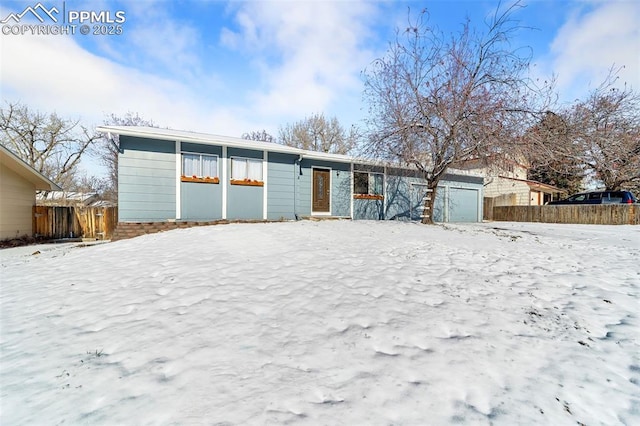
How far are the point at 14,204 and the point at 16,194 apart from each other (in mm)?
397

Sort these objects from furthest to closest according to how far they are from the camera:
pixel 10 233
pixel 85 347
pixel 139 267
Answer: pixel 10 233 → pixel 139 267 → pixel 85 347

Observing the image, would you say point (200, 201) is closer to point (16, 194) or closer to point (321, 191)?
point (321, 191)

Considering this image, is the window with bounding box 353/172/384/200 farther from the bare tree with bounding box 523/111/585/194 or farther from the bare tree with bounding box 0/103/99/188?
the bare tree with bounding box 0/103/99/188

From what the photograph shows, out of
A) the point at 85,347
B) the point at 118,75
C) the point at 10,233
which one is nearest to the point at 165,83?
the point at 118,75

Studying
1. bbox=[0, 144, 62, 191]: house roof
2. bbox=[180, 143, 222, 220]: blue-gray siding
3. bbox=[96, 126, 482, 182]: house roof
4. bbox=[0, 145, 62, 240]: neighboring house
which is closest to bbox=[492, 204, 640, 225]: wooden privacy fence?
bbox=[96, 126, 482, 182]: house roof

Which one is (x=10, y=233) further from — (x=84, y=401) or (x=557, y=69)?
(x=557, y=69)

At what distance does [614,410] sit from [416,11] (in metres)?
10.9

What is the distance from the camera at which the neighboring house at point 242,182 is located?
825 cm

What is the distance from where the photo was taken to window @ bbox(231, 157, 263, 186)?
9.47 m

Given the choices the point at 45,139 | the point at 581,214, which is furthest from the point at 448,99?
the point at 45,139

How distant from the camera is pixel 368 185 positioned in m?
12.3

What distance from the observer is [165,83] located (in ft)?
38.6

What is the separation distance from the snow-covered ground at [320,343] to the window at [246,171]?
5.16 metres

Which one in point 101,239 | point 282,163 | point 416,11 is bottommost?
point 101,239
